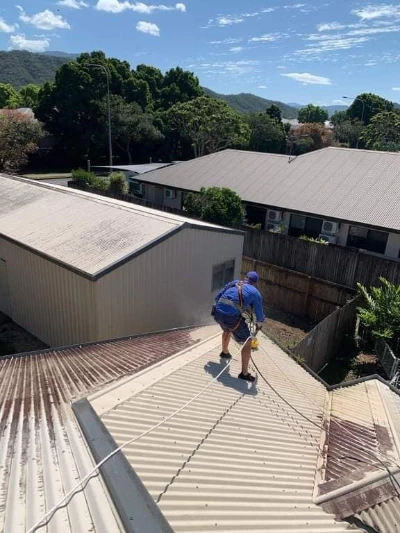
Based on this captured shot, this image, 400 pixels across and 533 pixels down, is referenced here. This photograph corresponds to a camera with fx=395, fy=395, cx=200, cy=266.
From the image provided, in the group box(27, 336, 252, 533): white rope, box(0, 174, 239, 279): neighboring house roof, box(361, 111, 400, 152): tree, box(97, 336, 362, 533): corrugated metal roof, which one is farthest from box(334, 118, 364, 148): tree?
box(27, 336, 252, 533): white rope

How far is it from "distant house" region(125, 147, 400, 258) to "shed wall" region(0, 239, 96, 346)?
40.5 feet

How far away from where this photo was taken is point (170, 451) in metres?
4.08

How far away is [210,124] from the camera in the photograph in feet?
136

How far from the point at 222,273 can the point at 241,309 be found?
6533 millimetres

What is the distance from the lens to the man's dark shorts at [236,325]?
6.48m

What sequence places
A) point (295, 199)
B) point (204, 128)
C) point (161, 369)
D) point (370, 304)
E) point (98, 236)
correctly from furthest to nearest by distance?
point (204, 128), point (295, 199), point (370, 304), point (98, 236), point (161, 369)

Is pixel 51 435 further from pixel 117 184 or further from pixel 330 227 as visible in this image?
pixel 117 184

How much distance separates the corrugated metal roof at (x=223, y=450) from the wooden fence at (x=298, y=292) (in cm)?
755

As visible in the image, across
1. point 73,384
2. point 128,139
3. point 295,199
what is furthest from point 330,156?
point 128,139

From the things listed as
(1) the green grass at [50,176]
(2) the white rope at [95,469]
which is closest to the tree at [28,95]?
(1) the green grass at [50,176]

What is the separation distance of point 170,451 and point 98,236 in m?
7.57

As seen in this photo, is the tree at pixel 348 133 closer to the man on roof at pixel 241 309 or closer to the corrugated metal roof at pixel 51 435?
the man on roof at pixel 241 309

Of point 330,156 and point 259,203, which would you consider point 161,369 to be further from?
point 330,156

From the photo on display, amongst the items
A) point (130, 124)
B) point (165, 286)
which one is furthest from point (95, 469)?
point (130, 124)
